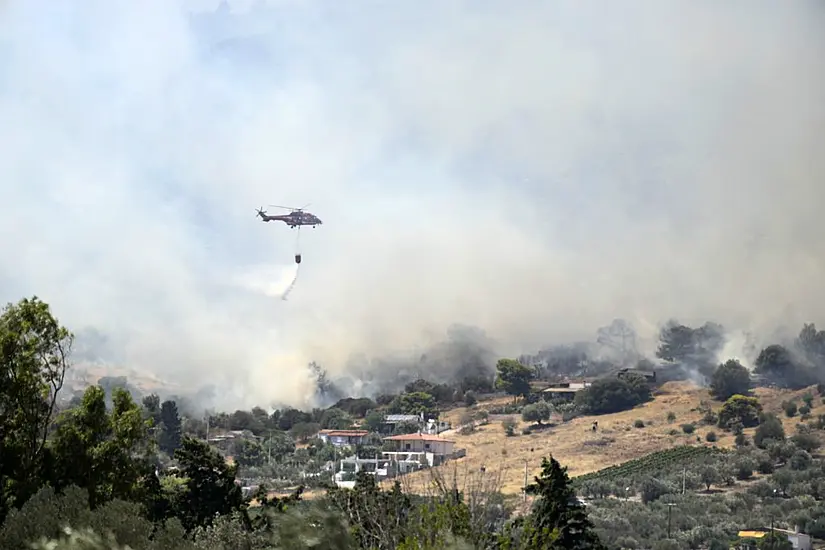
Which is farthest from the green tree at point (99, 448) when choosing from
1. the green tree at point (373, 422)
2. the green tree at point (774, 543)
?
the green tree at point (373, 422)

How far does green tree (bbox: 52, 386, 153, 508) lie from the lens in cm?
3278

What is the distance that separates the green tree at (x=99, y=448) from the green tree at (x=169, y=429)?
11257 centimetres

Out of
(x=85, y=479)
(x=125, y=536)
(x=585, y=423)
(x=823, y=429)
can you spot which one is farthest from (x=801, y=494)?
(x=125, y=536)

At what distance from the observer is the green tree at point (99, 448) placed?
3278 cm

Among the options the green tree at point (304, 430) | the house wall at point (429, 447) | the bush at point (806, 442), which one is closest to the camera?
the bush at point (806, 442)

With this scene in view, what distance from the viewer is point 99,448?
109 feet

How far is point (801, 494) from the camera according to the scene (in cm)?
9631

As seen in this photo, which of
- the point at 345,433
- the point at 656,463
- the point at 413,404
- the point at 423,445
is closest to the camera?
the point at 656,463

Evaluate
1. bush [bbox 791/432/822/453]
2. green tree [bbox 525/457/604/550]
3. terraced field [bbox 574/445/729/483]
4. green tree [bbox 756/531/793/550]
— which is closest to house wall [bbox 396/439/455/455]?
terraced field [bbox 574/445/729/483]

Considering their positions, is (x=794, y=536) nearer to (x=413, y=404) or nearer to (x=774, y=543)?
(x=774, y=543)

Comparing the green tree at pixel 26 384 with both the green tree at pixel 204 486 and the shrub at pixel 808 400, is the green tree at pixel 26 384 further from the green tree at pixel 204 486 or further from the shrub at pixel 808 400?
the shrub at pixel 808 400

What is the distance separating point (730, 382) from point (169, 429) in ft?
286

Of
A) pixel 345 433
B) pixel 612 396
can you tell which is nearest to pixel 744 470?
pixel 612 396

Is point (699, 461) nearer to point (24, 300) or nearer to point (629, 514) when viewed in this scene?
A: point (629, 514)
